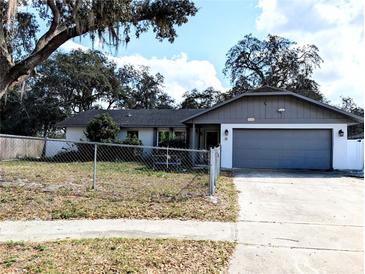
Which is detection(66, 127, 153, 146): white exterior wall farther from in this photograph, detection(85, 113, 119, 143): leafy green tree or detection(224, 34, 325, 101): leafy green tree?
detection(224, 34, 325, 101): leafy green tree

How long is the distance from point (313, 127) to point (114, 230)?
13.9 meters

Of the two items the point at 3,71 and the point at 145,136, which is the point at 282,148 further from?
the point at 3,71

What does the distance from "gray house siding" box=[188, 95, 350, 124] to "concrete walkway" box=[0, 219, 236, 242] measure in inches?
467

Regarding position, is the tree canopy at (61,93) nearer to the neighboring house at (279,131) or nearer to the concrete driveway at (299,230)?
the neighboring house at (279,131)

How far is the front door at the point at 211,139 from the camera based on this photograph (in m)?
21.4

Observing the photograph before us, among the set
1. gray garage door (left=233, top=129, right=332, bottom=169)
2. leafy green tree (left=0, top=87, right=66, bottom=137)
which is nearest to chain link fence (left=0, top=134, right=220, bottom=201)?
gray garage door (left=233, top=129, right=332, bottom=169)

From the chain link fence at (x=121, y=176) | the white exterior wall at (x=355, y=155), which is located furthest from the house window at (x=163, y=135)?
the white exterior wall at (x=355, y=155)

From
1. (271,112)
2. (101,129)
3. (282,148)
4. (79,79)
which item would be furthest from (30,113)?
(282,148)

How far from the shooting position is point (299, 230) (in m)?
5.81

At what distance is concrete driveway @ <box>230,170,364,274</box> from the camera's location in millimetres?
4224

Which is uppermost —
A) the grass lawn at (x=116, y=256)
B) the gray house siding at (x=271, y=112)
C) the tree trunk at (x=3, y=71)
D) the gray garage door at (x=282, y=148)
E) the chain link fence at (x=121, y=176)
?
the gray house siding at (x=271, y=112)

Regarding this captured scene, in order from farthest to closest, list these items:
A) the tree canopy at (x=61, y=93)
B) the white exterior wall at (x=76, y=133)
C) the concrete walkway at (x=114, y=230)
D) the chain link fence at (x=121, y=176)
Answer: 1. the tree canopy at (x=61, y=93)
2. the white exterior wall at (x=76, y=133)
3. the chain link fence at (x=121, y=176)
4. the concrete walkway at (x=114, y=230)

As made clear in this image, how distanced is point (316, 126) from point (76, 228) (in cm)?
1424

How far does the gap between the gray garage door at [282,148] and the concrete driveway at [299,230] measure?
19.8 feet
